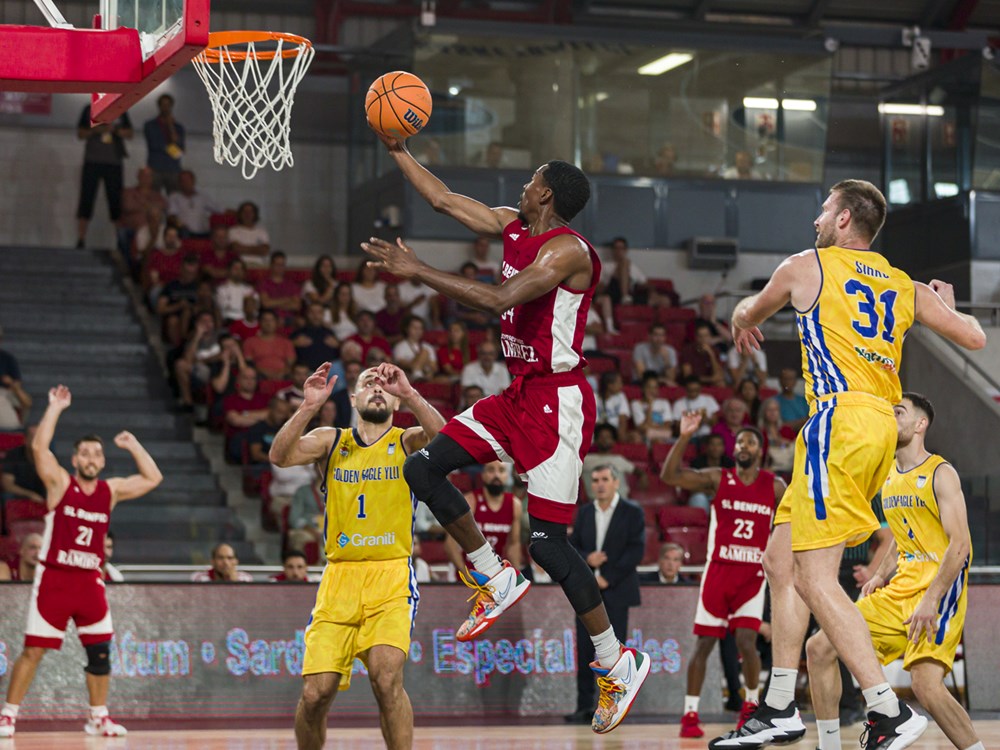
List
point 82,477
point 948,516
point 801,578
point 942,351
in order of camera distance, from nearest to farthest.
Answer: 1. point 801,578
2. point 948,516
3. point 82,477
4. point 942,351

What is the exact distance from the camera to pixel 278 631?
39.2ft

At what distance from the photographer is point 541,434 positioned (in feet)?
21.9

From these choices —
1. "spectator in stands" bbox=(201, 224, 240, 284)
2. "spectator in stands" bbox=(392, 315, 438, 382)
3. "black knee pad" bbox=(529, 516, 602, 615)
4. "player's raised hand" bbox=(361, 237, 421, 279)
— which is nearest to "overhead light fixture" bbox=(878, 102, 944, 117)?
"spectator in stands" bbox=(392, 315, 438, 382)

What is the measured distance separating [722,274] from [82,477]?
1170 centimetres

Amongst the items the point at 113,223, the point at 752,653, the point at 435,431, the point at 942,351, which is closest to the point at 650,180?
the point at 942,351

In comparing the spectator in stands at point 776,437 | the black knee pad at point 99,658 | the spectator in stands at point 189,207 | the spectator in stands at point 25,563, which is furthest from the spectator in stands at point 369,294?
the black knee pad at point 99,658

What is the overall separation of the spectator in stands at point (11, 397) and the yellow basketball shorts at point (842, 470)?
988 centimetres

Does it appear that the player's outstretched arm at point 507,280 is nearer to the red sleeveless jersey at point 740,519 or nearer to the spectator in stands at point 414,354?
the red sleeveless jersey at point 740,519

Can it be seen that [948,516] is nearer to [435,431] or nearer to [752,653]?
[435,431]

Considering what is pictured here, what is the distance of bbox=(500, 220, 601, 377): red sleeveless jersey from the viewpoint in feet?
21.8

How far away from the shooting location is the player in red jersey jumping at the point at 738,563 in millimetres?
11359

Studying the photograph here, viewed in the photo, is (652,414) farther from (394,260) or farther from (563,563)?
(394,260)

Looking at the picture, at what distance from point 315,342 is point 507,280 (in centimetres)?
994

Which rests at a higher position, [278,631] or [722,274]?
[722,274]
